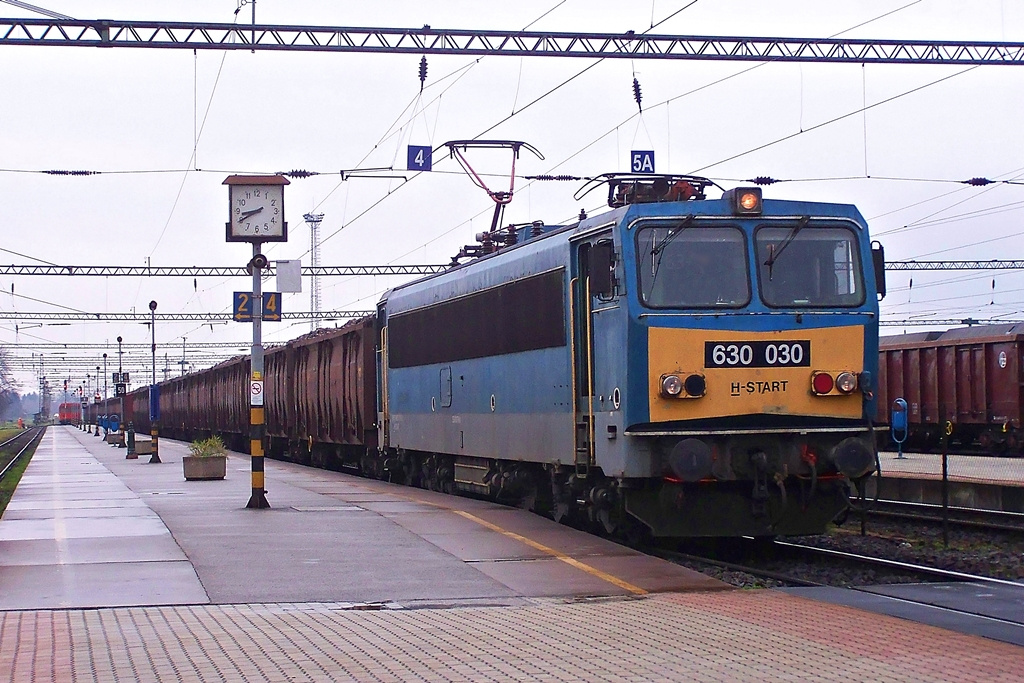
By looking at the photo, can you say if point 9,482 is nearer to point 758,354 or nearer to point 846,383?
point 758,354

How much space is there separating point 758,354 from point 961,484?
8.84 m

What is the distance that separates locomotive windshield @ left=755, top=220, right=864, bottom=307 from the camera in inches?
499

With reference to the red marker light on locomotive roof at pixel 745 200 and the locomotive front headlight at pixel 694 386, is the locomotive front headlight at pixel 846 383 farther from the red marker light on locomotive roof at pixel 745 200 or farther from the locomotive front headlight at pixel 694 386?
the red marker light on locomotive roof at pixel 745 200

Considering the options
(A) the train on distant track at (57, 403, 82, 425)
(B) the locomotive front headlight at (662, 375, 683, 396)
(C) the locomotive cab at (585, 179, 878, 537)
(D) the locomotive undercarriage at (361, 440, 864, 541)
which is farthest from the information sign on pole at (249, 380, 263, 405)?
(A) the train on distant track at (57, 403, 82, 425)

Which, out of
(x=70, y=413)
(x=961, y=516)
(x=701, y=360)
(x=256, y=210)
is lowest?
(x=961, y=516)

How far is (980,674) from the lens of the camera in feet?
24.2

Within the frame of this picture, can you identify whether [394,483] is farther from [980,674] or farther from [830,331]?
[980,674]

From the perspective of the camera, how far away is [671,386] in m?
12.0

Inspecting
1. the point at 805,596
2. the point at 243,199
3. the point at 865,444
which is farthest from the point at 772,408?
the point at 243,199

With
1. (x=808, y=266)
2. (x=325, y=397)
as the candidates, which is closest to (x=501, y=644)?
(x=808, y=266)

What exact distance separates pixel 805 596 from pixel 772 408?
2322mm

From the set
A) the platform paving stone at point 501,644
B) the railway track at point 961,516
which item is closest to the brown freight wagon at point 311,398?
the railway track at point 961,516

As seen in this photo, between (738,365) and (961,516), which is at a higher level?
(738,365)

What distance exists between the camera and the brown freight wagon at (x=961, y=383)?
2978 cm
